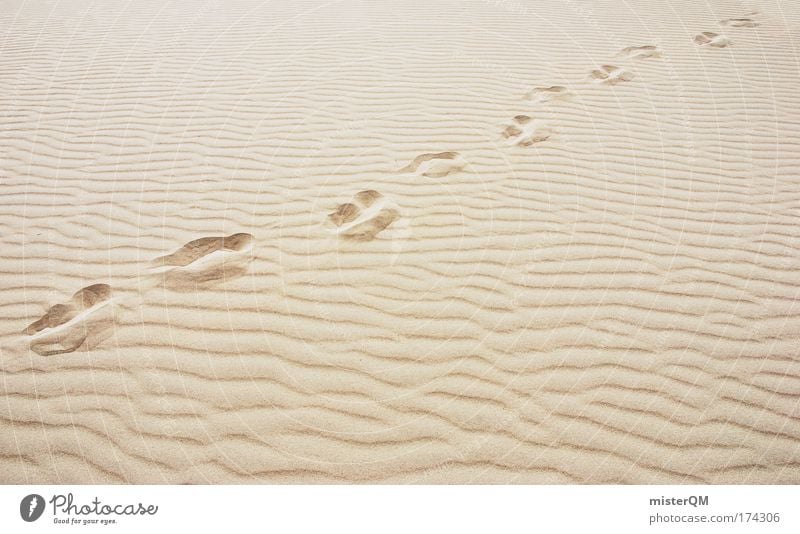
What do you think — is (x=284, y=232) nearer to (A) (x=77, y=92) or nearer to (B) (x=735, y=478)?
(B) (x=735, y=478)

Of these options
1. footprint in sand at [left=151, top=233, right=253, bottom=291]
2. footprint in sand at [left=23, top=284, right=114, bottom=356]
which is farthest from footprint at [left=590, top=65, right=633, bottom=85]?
footprint in sand at [left=23, top=284, right=114, bottom=356]

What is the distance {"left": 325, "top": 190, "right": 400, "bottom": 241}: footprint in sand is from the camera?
3.90 meters

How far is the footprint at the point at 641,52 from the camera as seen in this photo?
283 inches

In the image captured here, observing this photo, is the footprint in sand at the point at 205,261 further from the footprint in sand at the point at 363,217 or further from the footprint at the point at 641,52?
the footprint at the point at 641,52

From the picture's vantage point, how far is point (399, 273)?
11.7 feet

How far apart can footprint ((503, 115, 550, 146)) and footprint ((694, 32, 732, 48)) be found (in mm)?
4099

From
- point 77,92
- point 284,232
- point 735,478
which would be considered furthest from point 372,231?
point 77,92

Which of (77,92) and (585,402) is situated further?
(77,92)

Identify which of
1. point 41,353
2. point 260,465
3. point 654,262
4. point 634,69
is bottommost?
point 260,465

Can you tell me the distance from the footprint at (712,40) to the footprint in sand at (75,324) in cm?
819

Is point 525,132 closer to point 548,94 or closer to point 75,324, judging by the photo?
point 548,94

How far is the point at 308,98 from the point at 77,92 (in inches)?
104

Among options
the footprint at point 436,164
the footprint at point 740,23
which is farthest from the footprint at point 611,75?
the footprint at point 740,23

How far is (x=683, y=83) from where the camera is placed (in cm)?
639
